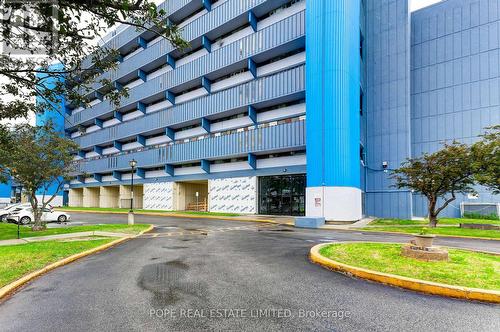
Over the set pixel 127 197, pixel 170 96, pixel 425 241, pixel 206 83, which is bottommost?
pixel 127 197

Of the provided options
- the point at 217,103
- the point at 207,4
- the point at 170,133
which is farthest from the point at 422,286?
the point at 207,4

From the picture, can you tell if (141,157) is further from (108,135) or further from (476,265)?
(476,265)

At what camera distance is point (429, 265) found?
7281 millimetres

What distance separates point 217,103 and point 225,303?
30931 mm

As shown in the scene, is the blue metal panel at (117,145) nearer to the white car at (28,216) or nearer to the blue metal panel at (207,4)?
the white car at (28,216)

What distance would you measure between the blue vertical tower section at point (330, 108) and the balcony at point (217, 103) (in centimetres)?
299

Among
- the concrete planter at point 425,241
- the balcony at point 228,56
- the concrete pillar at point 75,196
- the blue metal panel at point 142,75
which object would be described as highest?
the blue metal panel at point 142,75

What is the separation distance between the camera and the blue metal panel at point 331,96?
76.8 feet

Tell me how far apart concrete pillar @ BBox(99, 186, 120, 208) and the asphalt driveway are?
1877 inches

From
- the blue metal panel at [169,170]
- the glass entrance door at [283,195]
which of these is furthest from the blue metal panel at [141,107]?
the glass entrance door at [283,195]

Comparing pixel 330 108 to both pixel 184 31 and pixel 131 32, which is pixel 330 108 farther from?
pixel 131 32

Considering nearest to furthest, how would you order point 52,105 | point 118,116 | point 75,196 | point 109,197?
point 52,105
point 118,116
point 109,197
point 75,196

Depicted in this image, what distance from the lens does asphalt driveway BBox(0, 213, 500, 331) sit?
4426 mm

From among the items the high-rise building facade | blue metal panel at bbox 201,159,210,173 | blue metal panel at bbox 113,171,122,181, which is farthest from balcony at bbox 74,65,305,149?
blue metal panel at bbox 113,171,122,181
